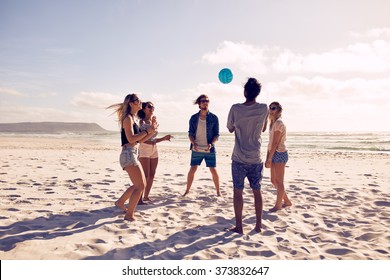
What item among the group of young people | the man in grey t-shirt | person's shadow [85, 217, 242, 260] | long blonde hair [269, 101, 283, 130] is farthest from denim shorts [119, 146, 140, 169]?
long blonde hair [269, 101, 283, 130]

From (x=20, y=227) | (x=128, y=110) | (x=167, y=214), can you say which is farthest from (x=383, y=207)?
(x=20, y=227)

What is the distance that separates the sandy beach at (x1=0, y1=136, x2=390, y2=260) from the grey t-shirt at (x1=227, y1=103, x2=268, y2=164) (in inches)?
45.4

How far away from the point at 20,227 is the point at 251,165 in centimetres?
349

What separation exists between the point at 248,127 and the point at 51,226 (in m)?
3.29

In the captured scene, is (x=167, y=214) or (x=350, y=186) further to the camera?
(x=350, y=186)

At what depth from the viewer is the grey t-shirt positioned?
3.86 meters

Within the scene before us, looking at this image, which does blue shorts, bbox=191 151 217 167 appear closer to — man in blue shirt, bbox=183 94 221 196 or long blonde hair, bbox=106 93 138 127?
man in blue shirt, bbox=183 94 221 196

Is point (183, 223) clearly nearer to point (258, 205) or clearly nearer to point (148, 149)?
point (258, 205)

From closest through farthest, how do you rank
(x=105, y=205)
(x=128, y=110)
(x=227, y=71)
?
(x=128, y=110) → (x=105, y=205) → (x=227, y=71)

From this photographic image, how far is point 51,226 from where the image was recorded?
165 inches

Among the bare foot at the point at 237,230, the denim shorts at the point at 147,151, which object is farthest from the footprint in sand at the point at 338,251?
the denim shorts at the point at 147,151

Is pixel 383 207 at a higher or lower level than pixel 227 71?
lower
